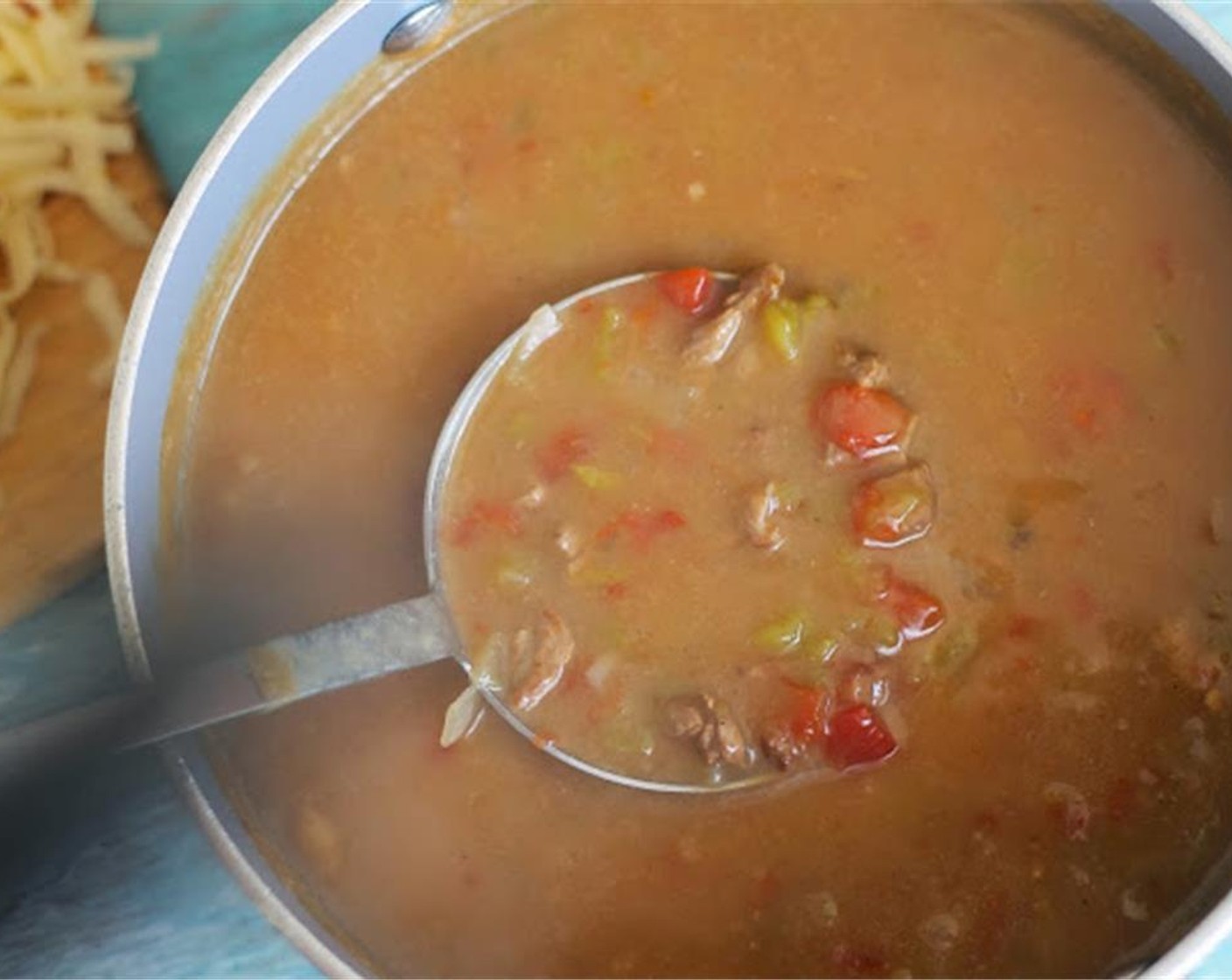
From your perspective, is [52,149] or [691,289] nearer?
[691,289]

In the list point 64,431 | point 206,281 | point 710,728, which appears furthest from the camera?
point 64,431

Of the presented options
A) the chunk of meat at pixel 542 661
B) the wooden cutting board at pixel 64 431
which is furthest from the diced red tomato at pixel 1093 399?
the wooden cutting board at pixel 64 431

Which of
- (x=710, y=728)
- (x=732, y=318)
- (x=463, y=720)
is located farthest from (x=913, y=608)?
(x=463, y=720)

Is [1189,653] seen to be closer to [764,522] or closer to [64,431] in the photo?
[764,522]

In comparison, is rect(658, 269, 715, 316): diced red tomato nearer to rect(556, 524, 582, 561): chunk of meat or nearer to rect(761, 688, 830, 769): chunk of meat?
rect(556, 524, 582, 561): chunk of meat

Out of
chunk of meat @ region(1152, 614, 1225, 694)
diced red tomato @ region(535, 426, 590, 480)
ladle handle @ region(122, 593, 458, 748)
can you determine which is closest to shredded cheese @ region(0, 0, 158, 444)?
ladle handle @ region(122, 593, 458, 748)

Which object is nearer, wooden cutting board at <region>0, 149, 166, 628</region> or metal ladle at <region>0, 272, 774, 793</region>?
metal ladle at <region>0, 272, 774, 793</region>

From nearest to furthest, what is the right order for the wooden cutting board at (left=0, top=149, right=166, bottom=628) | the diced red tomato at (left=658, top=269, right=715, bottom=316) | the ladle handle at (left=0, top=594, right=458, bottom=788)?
the ladle handle at (left=0, top=594, right=458, bottom=788) < the diced red tomato at (left=658, top=269, right=715, bottom=316) < the wooden cutting board at (left=0, top=149, right=166, bottom=628)

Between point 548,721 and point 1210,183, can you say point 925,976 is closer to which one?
point 548,721
